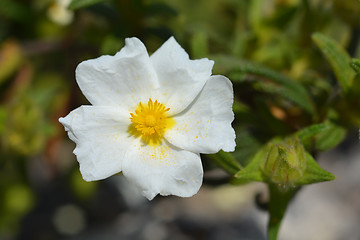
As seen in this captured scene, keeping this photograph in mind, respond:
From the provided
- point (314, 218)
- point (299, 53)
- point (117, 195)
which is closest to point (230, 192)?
point (314, 218)

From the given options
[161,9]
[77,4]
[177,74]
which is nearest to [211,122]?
[177,74]

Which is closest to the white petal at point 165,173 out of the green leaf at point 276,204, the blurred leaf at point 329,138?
the green leaf at point 276,204

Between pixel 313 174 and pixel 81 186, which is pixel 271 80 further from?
pixel 81 186

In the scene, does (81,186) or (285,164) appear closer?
A: (285,164)

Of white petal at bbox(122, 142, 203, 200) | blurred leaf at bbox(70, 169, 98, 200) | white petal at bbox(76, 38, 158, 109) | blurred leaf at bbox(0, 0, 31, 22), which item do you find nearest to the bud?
white petal at bbox(122, 142, 203, 200)

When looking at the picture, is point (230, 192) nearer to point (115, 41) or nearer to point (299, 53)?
point (299, 53)

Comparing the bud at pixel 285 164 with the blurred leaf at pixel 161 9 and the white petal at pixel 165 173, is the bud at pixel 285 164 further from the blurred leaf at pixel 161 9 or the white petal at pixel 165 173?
the blurred leaf at pixel 161 9

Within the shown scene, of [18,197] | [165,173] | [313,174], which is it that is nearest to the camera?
[165,173]
